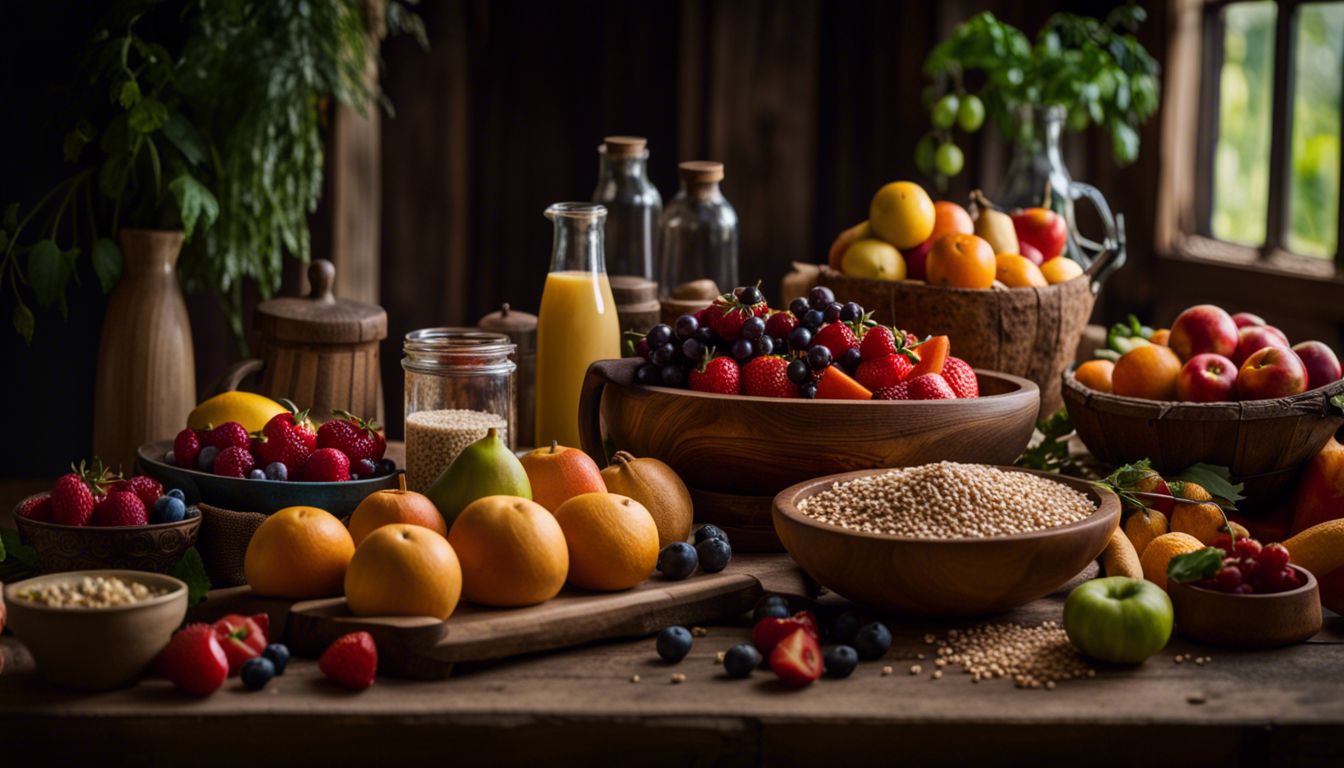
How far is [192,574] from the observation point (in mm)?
1388

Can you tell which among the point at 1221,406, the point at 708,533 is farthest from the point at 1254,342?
the point at 708,533

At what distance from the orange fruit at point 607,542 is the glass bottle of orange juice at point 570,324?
50 cm

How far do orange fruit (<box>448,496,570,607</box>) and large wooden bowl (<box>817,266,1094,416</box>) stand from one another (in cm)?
83

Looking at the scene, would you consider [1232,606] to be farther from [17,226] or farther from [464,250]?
[464,250]

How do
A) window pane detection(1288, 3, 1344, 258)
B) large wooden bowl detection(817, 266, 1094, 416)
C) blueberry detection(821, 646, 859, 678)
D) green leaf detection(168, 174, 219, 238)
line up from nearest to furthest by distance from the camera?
blueberry detection(821, 646, 859, 678) → large wooden bowl detection(817, 266, 1094, 416) → green leaf detection(168, 174, 219, 238) → window pane detection(1288, 3, 1344, 258)

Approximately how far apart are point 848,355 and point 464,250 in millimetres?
2239

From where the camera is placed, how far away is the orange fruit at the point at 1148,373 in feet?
5.91

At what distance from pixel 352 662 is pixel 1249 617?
2.71ft

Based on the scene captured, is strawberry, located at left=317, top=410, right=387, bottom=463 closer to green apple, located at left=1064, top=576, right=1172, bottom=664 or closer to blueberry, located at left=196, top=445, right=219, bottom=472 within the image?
blueberry, located at left=196, top=445, right=219, bottom=472

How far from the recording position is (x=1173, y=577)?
1407mm

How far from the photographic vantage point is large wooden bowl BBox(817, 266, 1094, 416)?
80.2 inches

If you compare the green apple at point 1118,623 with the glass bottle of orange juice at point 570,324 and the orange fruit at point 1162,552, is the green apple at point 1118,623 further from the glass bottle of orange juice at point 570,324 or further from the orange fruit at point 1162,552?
the glass bottle of orange juice at point 570,324

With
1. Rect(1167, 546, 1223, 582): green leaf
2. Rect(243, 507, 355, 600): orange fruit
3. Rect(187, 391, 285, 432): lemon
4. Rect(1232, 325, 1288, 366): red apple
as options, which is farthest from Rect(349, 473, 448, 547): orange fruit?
Rect(1232, 325, 1288, 366): red apple

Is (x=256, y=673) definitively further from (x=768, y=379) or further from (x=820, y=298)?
(x=820, y=298)
